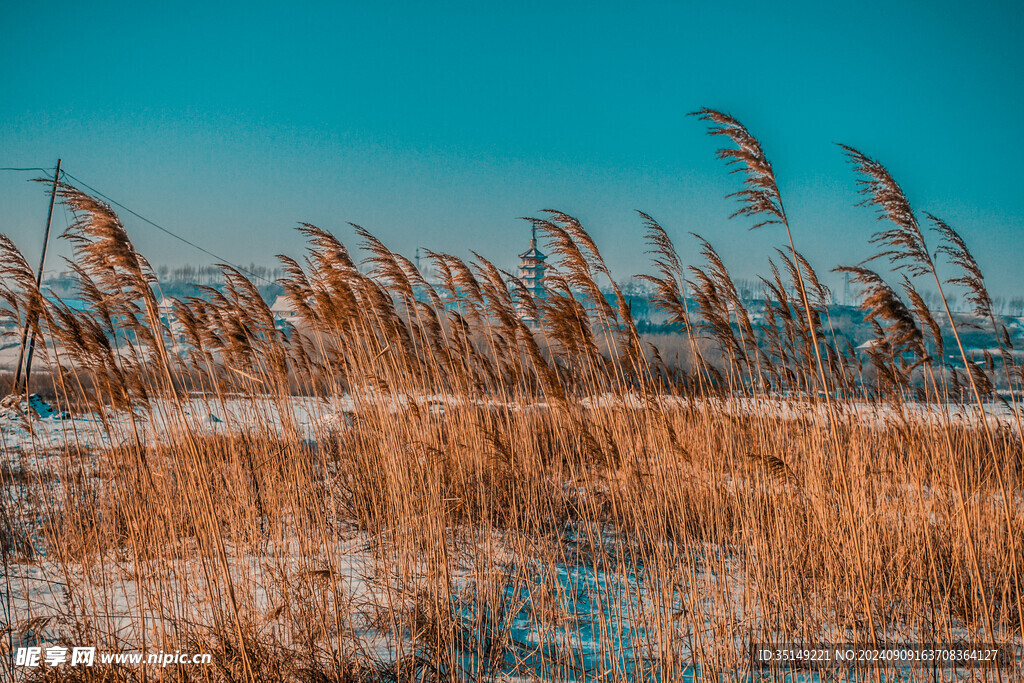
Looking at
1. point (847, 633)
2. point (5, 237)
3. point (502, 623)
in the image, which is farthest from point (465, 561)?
point (5, 237)

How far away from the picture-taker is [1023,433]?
308 centimetres

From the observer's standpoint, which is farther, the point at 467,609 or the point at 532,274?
the point at 532,274

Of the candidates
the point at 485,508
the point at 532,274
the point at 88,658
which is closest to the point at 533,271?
the point at 532,274

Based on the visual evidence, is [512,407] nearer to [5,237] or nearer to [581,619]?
[581,619]

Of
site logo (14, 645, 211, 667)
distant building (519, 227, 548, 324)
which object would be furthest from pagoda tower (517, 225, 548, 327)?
site logo (14, 645, 211, 667)

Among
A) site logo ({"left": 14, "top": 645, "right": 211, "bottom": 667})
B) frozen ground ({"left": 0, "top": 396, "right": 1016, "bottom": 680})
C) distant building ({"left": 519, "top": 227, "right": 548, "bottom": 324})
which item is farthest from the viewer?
distant building ({"left": 519, "top": 227, "right": 548, "bottom": 324})

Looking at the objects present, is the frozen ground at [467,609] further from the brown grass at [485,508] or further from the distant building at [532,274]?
the distant building at [532,274]

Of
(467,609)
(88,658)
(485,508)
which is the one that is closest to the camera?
(88,658)

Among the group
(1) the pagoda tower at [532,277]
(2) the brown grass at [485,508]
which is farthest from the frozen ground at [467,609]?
(1) the pagoda tower at [532,277]

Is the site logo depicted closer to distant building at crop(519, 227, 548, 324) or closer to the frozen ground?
the frozen ground

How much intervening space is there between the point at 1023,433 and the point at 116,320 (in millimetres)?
5703

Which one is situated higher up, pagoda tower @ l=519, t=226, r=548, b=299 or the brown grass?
pagoda tower @ l=519, t=226, r=548, b=299

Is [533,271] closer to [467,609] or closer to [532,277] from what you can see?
[532,277]

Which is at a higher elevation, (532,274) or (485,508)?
(532,274)
